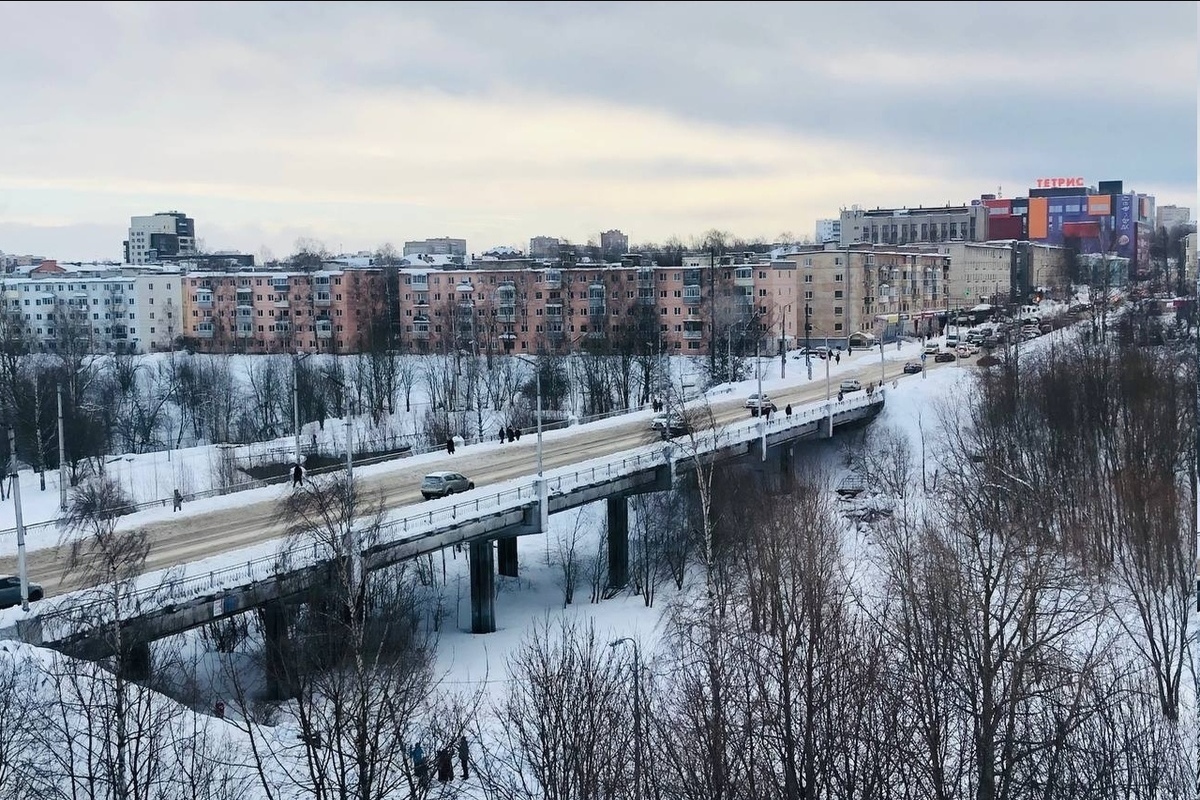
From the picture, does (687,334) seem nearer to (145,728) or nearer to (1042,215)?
(145,728)

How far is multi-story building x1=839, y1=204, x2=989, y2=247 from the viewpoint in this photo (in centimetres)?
9169

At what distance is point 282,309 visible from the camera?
66625mm

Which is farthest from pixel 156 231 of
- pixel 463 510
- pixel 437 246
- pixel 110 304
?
pixel 463 510

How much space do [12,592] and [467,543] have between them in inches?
402

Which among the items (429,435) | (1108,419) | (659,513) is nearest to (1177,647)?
(1108,419)

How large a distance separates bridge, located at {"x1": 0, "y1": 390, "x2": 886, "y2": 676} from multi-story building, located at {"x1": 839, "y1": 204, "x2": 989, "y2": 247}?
58.6 m

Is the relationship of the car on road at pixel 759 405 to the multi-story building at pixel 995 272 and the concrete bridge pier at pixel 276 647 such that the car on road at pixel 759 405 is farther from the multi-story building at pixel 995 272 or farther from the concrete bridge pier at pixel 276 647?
the multi-story building at pixel 995 272

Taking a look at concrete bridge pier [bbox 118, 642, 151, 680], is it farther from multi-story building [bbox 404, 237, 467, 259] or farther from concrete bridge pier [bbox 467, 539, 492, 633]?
multi-story building [bbox 404, 237, 467, 259]

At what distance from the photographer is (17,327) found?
2144 inches

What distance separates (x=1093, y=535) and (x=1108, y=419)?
6.60m

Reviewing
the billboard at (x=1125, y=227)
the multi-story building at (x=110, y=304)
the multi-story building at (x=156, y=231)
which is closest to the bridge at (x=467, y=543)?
the multi-story building at (x=110, y=304)

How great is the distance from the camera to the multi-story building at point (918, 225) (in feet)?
301

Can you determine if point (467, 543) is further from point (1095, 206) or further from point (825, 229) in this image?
point (825, 229)

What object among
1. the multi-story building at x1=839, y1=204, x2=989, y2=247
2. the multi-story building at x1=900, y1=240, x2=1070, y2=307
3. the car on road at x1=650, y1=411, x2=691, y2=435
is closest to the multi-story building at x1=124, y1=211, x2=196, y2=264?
the multi-story building at x1=839, y1=204, x2=989, y2=247
